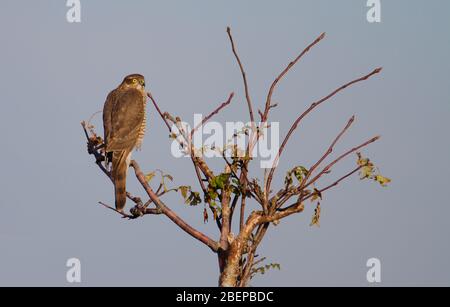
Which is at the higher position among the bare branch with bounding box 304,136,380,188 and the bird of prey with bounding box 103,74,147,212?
the bird of prey with bounding box 103,74,147,212

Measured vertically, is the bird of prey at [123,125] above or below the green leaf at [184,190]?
above

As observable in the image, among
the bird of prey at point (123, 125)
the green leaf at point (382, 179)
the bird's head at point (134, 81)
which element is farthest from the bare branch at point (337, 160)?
the bird's head at point (134, 81)

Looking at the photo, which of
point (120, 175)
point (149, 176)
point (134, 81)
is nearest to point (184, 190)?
point (149, 176)

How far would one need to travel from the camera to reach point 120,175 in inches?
312

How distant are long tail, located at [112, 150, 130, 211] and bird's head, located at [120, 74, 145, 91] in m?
1.94

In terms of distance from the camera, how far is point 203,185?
558cm

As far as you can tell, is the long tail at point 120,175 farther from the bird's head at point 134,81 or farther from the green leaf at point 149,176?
the bird's head at point 134,81

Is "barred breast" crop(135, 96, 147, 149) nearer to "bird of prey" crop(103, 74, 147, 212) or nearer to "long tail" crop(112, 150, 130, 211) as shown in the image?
"bird of prey" crop(103, 74, 147, 212)

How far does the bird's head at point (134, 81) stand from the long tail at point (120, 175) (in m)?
1.94

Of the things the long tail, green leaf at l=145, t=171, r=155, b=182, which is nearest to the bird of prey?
the long tail

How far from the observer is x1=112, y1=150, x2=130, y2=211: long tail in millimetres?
7508

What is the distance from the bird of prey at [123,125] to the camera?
26.5 feet

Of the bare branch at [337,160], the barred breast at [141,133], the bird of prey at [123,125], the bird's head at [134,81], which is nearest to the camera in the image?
the bare branch at [337,160]
